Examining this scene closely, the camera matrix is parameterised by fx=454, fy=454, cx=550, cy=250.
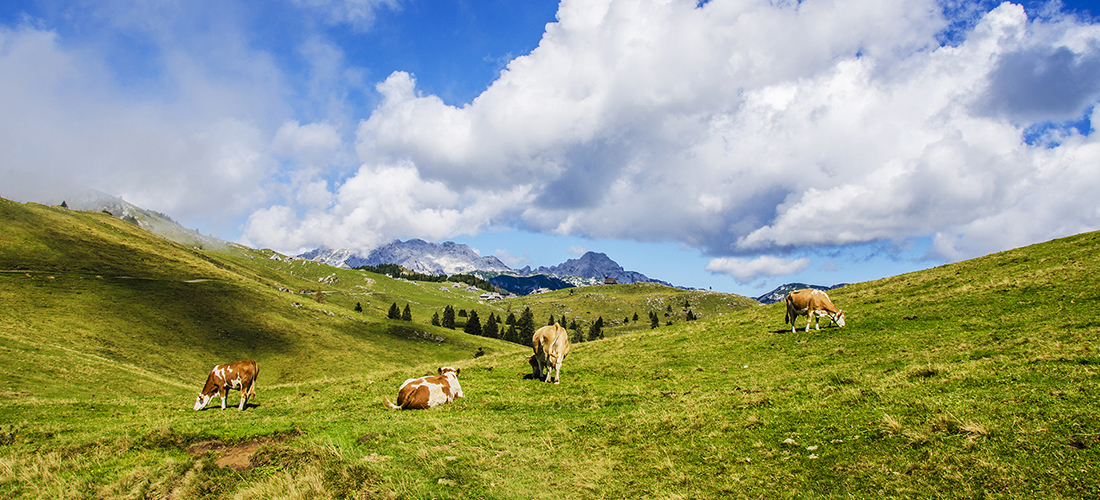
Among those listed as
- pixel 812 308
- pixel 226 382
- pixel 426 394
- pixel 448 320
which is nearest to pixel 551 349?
pixel 426 394

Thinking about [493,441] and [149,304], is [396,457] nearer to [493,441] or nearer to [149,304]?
[493,441]

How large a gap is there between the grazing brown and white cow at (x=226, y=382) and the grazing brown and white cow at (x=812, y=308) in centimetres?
3078

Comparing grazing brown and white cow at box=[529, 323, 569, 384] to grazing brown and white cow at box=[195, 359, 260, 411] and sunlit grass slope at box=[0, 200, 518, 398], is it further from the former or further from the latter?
sunlit grass slope at box=[0, 200, 518, 398]

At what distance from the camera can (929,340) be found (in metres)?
20.4

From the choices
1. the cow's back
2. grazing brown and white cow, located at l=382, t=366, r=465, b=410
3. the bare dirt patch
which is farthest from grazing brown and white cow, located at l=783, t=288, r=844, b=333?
the bare dirt patch

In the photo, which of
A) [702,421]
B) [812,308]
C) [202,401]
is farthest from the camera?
[812,308]

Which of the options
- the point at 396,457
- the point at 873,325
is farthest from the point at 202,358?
the point at 873,325

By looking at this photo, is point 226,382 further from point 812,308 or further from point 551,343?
point 812,308

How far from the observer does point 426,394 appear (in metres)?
18.2

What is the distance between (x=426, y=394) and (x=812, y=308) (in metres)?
24.2

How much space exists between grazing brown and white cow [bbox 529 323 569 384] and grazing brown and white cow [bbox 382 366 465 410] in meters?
4.66

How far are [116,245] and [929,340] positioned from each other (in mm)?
189849

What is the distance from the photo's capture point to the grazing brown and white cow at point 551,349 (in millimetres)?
21875

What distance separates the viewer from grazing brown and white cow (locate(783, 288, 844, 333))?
28.1 meters
